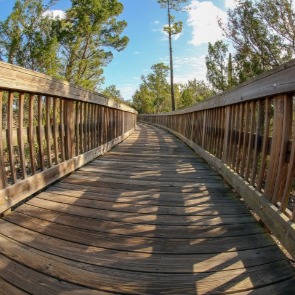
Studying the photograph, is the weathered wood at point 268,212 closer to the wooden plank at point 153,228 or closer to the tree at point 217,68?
the wooden plank at point 153,228

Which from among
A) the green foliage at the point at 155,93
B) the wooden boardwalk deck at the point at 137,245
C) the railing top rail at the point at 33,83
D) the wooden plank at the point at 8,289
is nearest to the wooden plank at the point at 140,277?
the wooden boardwalk deck at the point at 137,245

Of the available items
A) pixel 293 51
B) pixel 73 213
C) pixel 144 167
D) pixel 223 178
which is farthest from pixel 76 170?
pixel 293 51

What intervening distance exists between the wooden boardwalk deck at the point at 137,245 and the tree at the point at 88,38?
13627mm

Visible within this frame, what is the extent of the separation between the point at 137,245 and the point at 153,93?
144ft

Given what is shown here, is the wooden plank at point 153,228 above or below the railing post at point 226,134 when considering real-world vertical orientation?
below

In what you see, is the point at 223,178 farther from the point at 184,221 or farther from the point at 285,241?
the point at 285,241

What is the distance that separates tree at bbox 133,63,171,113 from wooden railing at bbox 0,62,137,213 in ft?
124

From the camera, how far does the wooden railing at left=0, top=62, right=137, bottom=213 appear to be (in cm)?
234

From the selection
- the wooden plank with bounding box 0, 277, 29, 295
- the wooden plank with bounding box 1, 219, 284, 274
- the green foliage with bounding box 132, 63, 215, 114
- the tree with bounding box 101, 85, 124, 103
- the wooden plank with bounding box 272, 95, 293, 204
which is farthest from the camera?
the green foliage with bounding box 132, 63, 215, 114

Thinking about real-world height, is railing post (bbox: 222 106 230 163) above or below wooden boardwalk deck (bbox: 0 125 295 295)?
above

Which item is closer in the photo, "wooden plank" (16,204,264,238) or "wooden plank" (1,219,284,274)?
"wooden plank" (1,219,284,274)

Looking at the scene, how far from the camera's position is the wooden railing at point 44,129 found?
2336 mm

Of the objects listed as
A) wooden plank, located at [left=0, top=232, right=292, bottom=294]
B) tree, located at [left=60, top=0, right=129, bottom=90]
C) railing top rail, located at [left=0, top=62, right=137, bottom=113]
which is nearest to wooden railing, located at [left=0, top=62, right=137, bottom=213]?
railing top rail, located at [left=0, top=62, right=137, bottom=113]

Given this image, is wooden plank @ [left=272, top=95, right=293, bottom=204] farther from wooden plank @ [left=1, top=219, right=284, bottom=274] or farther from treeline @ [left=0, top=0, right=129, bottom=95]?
treeline @ [left=0, top=0, right=129, bottom=95]
